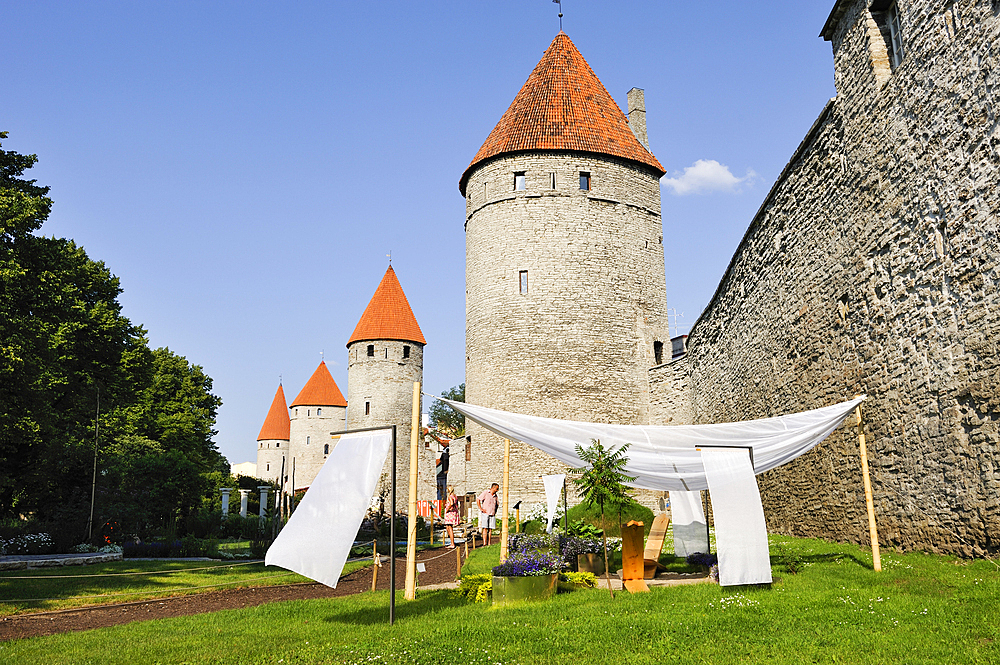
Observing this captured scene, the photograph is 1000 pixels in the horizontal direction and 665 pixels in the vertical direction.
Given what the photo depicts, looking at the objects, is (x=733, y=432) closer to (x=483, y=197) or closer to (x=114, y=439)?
(x=483, y=197)

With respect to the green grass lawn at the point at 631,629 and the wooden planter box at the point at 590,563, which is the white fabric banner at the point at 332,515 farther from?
the wooden planter box at the point at 590,563

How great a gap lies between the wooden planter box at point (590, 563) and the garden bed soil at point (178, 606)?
2.43m

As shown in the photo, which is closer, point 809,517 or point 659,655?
point 659,655

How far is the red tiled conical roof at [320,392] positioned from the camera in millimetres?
51281

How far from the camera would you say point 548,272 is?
73.5 ft

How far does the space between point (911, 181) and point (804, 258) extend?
3.17 m

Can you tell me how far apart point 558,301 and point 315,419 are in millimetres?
33337

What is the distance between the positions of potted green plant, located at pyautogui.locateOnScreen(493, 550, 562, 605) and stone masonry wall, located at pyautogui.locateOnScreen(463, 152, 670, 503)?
14.1 meters

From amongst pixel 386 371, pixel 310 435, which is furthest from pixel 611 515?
pixel 310 435

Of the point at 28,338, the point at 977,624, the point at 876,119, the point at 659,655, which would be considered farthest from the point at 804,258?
the point at 28,338

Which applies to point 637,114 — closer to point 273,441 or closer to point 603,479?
point 603,479

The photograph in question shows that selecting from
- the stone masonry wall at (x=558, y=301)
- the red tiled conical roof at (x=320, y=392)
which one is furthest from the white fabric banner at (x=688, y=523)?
the red tiled conical roof at (x=320, y=392)

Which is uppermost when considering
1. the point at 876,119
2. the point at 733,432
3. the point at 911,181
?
the point at 876,119

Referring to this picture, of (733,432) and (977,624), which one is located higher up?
(733,432)
